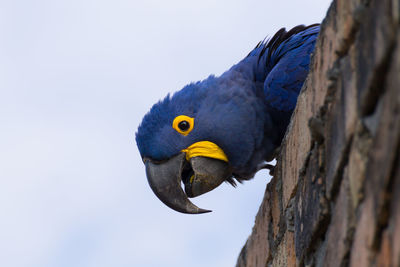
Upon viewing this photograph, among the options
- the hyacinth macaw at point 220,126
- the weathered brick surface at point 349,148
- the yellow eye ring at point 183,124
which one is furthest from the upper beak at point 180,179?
the weathered brick surface at point 349,148

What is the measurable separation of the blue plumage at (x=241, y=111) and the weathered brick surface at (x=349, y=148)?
1.21 m

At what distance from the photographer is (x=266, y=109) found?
11.3 ft

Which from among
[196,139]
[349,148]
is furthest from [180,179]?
[349,148]

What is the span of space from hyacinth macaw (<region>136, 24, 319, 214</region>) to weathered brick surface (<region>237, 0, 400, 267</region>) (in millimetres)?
1188

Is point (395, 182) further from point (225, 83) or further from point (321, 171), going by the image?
point (225, 83)

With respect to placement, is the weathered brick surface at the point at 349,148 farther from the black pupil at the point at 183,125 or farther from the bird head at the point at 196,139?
the black pupil at the point at 183,125

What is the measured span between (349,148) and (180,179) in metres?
2.05

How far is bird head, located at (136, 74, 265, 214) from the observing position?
10.7 ft

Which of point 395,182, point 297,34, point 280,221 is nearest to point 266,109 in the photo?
point 297,34

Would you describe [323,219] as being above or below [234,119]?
below

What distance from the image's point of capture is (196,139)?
3334 mm

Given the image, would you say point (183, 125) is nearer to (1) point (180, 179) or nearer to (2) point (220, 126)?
(2) point (220, 126)

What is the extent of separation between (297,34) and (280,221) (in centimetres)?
163

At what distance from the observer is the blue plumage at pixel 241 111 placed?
10.8ft
